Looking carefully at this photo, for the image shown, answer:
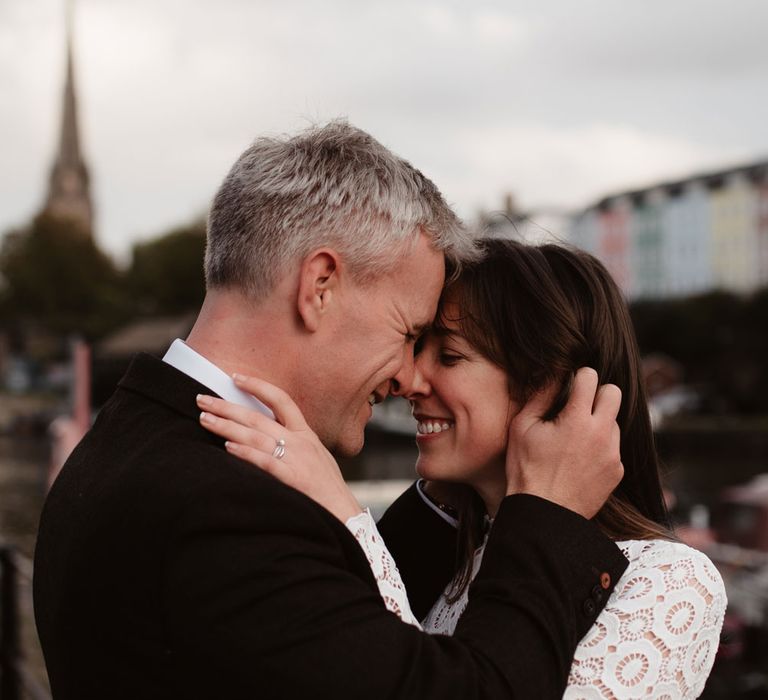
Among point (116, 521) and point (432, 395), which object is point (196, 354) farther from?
point (432, 395)

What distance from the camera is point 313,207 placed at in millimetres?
1943

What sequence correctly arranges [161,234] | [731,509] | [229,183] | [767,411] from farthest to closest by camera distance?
[161,234] → [767,411] → [731,509] → [229,183]

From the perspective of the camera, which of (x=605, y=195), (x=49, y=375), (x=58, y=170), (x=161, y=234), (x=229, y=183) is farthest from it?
(x=58, y=170)

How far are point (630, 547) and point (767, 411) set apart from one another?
59.8 m

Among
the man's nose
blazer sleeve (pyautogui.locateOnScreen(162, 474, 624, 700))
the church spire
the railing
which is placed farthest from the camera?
the church spire

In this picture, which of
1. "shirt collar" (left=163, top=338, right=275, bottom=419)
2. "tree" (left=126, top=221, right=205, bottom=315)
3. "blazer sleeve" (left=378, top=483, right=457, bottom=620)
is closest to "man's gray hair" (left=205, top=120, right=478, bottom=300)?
"shirt collar" (left=163, top=338, right=275, bottom=419)

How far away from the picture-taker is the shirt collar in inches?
74.2

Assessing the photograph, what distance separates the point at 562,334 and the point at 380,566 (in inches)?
29.1

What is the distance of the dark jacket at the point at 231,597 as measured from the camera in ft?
4.96

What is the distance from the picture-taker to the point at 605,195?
3602 inches

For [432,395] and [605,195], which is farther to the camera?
[605,195]

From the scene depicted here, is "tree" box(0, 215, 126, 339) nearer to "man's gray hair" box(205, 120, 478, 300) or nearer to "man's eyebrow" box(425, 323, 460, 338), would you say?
"man's eyebrow" box(425, 323, 460, 338)

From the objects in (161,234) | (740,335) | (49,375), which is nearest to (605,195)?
(740,335)

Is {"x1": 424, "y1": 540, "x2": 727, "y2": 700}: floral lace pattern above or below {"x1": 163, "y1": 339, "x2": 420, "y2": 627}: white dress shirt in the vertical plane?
below
